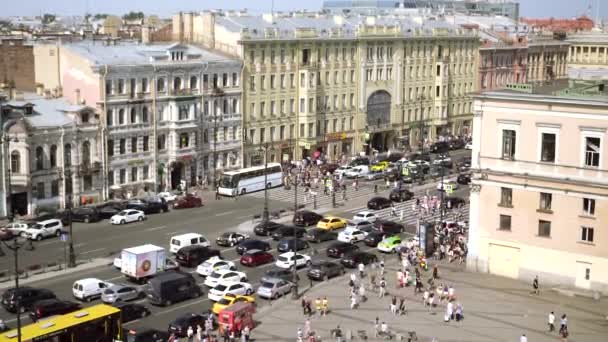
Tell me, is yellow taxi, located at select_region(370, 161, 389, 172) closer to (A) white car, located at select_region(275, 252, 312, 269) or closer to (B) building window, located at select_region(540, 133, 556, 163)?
(A) white car, located at select_region(275, 252, 312, 269)

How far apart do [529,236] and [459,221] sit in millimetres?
17324

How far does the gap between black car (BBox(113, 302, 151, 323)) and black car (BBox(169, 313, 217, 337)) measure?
293 cm

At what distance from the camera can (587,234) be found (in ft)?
169

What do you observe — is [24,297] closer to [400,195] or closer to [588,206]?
[588,206]

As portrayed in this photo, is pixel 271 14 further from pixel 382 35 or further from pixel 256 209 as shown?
pixel 256 209

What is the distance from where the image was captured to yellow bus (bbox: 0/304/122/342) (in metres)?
38.4

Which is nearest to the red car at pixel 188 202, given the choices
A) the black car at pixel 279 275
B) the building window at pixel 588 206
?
the black car at pixel 279 275

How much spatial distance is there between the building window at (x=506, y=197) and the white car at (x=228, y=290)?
55.6 ft

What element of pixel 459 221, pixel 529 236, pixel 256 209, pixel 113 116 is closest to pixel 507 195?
pixel 529 236

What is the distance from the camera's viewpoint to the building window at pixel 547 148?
52769 millimetres

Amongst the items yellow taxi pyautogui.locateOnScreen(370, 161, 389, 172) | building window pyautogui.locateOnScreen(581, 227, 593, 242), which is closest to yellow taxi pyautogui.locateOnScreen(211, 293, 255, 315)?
building window pyautogui.locateOnScreen(581, 227, 593, 242)

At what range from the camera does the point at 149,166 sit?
80.4 metres

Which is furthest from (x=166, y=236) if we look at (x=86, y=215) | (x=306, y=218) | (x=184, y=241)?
(x=306, y=218)

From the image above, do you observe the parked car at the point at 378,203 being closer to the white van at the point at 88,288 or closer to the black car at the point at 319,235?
the black car at the point at 319,235
